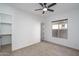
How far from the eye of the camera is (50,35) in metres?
5.42

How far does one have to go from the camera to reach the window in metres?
4.27

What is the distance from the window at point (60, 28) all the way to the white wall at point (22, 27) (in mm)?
1580

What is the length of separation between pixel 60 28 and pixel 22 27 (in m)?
2.91

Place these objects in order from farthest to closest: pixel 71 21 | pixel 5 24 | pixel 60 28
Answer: pixel 60 28 → pixel 71 21 → pixel 5 24

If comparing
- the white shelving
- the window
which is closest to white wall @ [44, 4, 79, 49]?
the window

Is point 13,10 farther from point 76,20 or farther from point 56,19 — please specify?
point 76,20

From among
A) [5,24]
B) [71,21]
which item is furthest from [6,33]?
[71,21]

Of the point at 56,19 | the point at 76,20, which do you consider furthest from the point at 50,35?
the point at 76,20

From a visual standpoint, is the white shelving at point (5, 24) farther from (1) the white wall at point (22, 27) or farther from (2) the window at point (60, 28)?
(2) the window at point (60, 28)

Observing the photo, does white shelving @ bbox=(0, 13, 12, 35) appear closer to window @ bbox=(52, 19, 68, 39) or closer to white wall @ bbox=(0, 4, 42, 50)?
white wall @ bbox=(0, 4, 42, 50)

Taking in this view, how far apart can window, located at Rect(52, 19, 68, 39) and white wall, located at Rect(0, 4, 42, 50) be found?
1.58m

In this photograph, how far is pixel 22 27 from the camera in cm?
381

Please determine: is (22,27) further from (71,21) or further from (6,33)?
(71,21)

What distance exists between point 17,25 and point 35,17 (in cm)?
199
